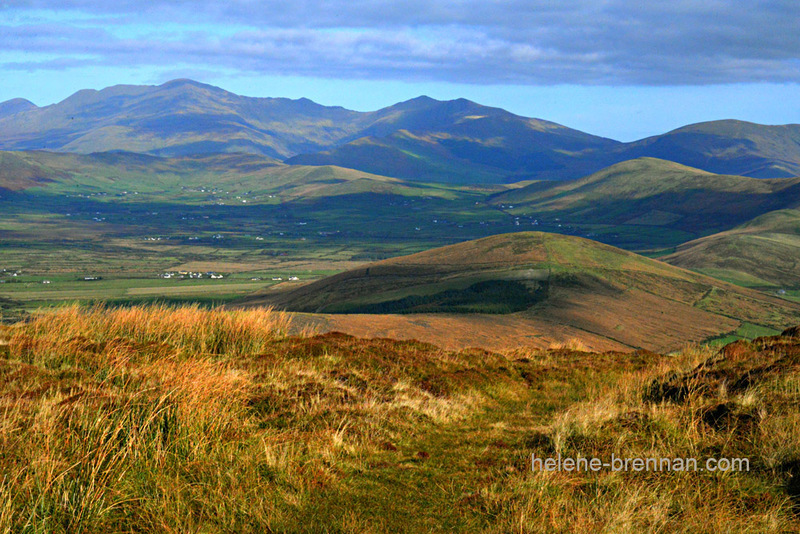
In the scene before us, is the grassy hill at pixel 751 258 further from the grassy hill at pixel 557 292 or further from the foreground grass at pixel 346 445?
the foreground grass at pixel 346 445

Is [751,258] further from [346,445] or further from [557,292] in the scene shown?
[346,445]

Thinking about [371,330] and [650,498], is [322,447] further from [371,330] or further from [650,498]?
[371,330]

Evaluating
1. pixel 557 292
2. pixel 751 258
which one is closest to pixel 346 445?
pixel 557 292

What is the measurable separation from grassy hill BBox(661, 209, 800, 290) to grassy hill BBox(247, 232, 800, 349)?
30.5 metres

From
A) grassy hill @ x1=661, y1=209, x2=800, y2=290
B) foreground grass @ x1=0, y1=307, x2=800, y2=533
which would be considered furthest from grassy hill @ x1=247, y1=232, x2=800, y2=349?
grassy hill @ x1=661, y1=209, x2=800, y2=290

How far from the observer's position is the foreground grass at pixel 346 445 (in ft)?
Answer: 20.0

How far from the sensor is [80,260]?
175125 mm

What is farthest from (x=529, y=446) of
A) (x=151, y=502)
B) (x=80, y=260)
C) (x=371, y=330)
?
(x=80, y=260)

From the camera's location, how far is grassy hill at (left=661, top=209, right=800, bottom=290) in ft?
342

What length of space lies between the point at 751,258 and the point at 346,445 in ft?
406

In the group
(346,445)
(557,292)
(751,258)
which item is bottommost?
(751,258)

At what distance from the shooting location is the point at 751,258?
115 m

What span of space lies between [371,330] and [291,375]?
23301mm

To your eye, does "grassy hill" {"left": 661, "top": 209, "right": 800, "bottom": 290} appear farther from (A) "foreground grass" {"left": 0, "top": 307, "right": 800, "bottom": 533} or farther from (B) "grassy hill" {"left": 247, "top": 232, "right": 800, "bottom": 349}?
(A) "foreground grass" {"left": 0, "top": 307, "right": 800, "bottom": 533}
